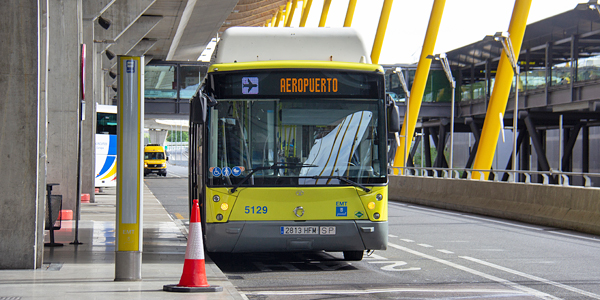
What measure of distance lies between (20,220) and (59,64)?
1126 centimetres

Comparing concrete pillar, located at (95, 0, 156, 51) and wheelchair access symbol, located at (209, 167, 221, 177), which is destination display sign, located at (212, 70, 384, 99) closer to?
wheelchair access symbol, located at (209, 167, 221, 177)

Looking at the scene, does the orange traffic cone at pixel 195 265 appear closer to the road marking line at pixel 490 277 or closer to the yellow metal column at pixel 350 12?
the road marking line at pixel 490 277

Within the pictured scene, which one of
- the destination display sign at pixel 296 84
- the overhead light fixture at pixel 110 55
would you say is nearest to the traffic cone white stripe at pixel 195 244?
the destination display sign at pixel 296 84

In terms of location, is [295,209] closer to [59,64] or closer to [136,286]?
[136,286]

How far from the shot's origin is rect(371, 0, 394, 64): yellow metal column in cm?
4481

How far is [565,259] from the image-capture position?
38.1ft

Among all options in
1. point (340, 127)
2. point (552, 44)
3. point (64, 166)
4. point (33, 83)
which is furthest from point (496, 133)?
point (33, 83)

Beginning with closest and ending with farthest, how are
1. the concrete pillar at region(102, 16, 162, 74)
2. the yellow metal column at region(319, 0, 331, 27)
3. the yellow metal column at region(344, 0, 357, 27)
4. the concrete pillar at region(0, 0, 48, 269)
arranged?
the concrete pillar at region(0, 0, 48, 269)
the concrete pillar at region(102, 16, 162, 74)
the yellow metal column at region(344, 0, 357, 27)
the yellow metal column at region(319, 0, 331, 27)

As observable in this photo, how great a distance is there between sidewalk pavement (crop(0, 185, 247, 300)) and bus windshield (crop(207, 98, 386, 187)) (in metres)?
1.32

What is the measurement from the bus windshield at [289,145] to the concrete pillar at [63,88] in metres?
10.2

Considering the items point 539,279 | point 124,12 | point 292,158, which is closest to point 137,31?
point 124,12

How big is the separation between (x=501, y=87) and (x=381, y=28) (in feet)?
52.9

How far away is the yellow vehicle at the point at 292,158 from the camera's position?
10125mm

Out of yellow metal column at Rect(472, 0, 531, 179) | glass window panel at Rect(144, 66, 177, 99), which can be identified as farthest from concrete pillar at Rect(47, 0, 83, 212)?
glass window panel at Rect(144, 66, 177, 99)
